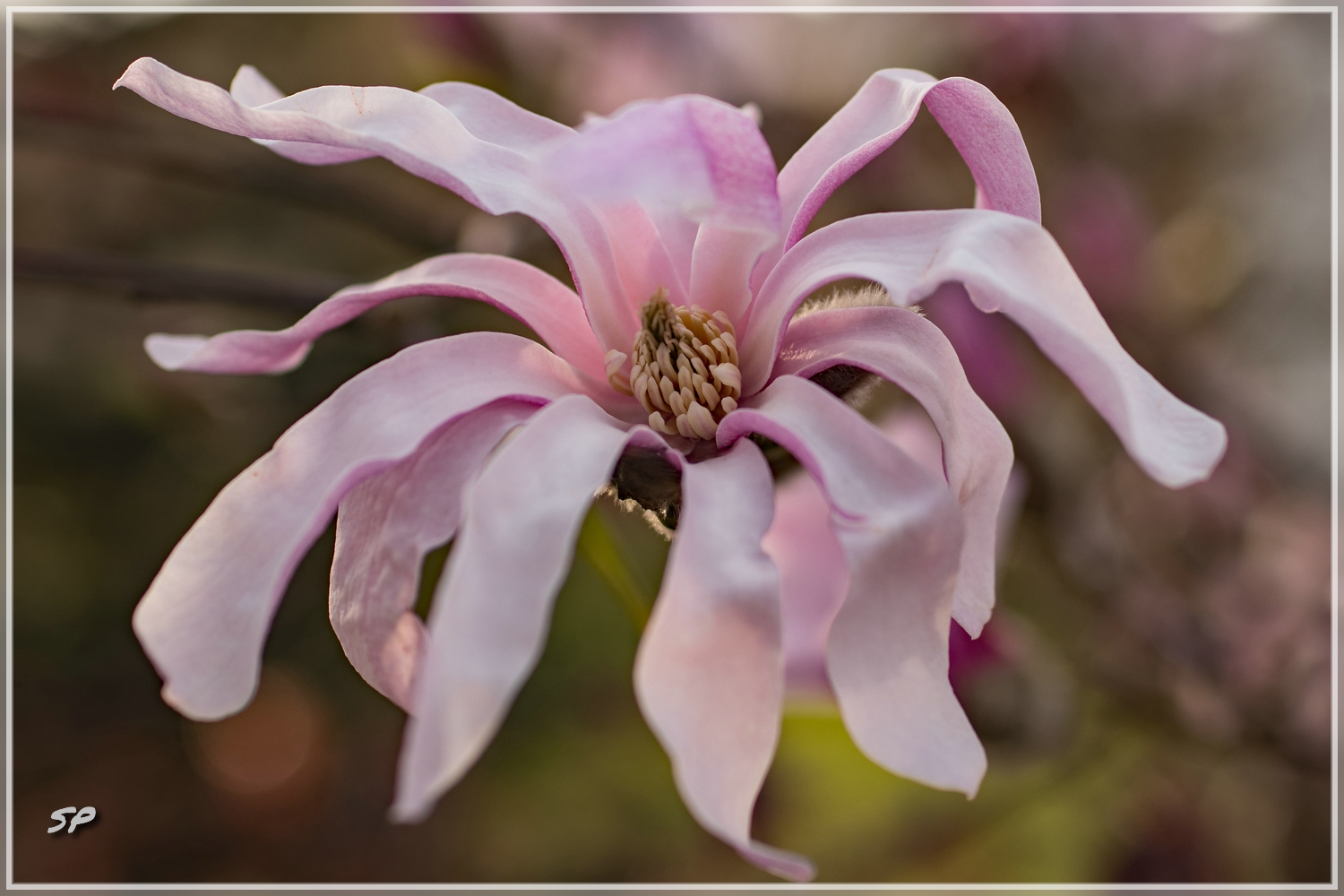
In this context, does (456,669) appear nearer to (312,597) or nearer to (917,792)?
(917,792)

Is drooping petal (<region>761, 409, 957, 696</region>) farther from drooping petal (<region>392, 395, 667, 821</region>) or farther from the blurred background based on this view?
drooping petal (<region>392, 395, 667, 821</region>)

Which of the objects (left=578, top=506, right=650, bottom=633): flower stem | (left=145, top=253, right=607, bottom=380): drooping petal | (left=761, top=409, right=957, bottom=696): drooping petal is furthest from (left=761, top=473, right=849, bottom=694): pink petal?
(left=145, top=253, right=607, bottom=380): drooping petal

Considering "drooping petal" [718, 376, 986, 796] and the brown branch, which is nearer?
"drooping petal" [718, 376, 986, 796]

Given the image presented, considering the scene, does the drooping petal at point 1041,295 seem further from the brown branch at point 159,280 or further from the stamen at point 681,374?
the brown branch at point 159,280

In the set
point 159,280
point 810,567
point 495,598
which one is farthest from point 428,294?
point 810,567

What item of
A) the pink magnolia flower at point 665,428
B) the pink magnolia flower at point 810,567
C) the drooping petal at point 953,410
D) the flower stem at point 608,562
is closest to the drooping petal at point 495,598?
the pink magnolia flower at point 665,428

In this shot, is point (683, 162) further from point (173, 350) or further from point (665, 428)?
point (173, 350)
